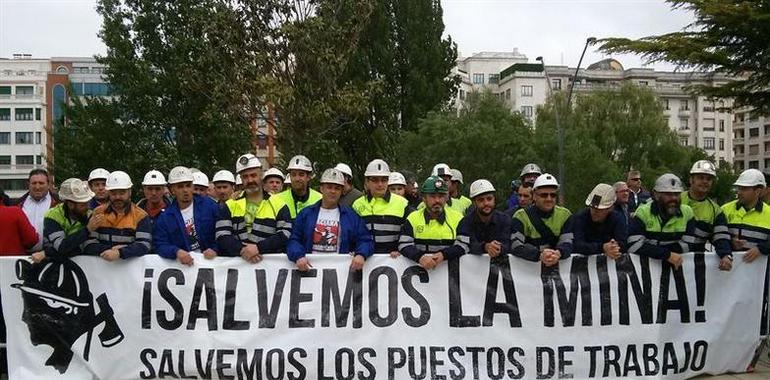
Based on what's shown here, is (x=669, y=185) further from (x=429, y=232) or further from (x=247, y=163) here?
(x=247, y=163)

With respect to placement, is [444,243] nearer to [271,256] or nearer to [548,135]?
[271,256]

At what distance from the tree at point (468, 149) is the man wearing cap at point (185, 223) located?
23705 mm

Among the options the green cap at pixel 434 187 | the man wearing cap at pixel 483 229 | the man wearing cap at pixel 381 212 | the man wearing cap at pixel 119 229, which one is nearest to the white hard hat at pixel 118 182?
the man wearing cap at pixel 119 229

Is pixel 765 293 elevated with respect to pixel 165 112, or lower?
lower

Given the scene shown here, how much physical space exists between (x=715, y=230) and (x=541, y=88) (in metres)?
105

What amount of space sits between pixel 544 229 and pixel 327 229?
1948 mm

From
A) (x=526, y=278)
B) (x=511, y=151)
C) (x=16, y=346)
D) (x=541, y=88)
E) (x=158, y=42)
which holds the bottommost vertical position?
(x=16, y=346)

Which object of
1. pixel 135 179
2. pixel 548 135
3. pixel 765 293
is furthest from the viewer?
pixel 548 135

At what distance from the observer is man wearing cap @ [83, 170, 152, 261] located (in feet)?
22.9

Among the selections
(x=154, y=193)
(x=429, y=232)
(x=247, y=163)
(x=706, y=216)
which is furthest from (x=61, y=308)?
(x=706, y=216)

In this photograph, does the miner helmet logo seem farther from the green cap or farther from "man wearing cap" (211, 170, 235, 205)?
the green cap

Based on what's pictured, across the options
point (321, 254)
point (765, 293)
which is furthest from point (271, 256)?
point (765, 293)

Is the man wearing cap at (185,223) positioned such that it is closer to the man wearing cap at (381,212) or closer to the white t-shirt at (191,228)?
the white t-shirt at (191,228)

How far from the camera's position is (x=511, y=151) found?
3195cm
